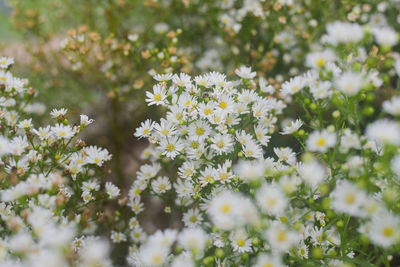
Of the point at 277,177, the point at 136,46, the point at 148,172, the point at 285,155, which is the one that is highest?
the point at 136,46

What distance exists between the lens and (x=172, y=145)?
151 centimetres

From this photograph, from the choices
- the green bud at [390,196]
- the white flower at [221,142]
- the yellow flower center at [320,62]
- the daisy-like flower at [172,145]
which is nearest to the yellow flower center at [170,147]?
the daisy-like flower at [172,145]

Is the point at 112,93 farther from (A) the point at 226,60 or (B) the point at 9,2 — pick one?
(B) the point at 9,2

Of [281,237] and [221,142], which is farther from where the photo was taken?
[221,142]

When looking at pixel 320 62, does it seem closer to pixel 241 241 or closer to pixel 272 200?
pixel 272 200

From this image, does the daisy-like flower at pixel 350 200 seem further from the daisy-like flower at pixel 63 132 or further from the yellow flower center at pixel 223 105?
the daisy-like flower at pixel 63 132

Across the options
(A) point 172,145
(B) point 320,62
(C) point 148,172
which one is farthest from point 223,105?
(C) point 148,172

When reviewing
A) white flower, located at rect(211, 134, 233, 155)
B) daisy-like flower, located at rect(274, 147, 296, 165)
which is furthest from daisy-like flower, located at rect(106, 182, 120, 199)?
daisy-like flower, located at rect(274, 147, 296, 165)

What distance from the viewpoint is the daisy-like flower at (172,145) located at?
1488 millimetres

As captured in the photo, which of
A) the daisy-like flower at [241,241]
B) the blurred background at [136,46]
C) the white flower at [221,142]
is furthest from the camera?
the blurred background at [136,46]

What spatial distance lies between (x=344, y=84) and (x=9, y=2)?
8.37 ft

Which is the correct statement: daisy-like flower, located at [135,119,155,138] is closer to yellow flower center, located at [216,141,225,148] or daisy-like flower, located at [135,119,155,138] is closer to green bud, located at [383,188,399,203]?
yellow flower center, located at [216,141,225,148]

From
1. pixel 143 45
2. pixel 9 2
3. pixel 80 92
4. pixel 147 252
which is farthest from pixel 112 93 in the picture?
pixel 147 252

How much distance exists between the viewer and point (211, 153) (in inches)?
60.0
